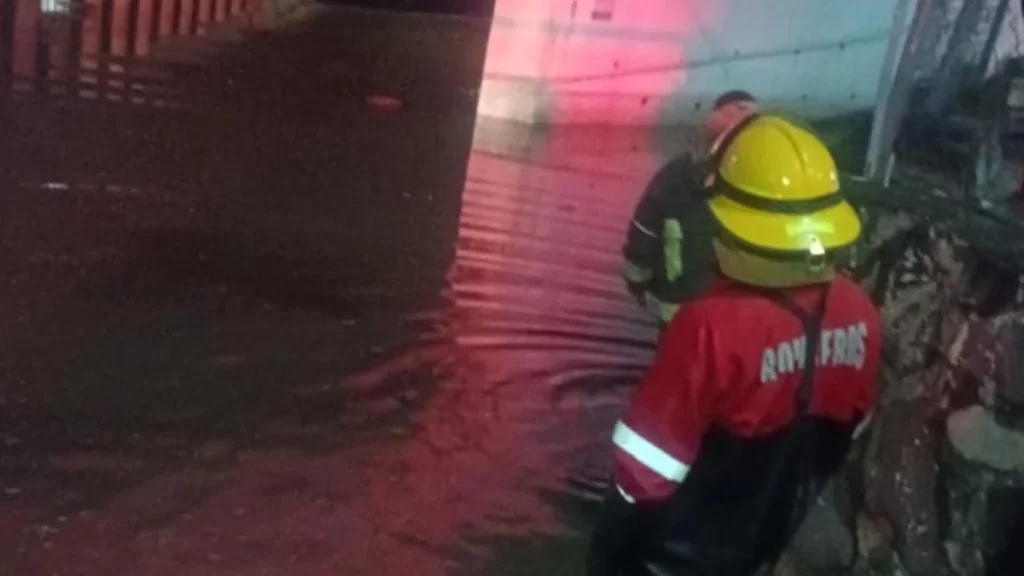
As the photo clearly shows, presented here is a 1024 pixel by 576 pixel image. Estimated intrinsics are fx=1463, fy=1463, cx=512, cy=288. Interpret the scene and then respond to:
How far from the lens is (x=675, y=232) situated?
439cm

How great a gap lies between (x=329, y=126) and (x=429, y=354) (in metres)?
4.55

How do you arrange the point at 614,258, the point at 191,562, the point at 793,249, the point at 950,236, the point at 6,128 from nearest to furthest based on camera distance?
the point at 793,249 → the point at 950,236 → the point at 191,562 → the point at 614,258 → the point at 6,128

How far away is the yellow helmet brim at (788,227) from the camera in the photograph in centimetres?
297

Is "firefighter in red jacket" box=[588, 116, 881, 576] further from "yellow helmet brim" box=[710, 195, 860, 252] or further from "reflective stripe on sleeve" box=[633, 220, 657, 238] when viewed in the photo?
"reflective stripe on sleeve" box=[633, 220, 657, 238]

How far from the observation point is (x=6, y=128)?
8.33 metres

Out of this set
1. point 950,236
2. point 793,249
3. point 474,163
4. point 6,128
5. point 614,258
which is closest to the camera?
point 793,249

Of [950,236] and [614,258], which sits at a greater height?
[950,236]

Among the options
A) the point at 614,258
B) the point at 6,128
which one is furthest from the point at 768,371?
the point at 6,128

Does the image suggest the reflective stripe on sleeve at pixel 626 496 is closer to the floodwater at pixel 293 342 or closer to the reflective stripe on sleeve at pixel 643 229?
the floodwater at pixel 293 342

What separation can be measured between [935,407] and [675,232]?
106cm

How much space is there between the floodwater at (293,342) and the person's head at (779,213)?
1.57m

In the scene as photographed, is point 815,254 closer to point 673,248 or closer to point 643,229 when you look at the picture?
point 673,248

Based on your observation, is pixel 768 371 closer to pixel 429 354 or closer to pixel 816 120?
pixel 429 354

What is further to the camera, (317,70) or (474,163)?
(317,70)
